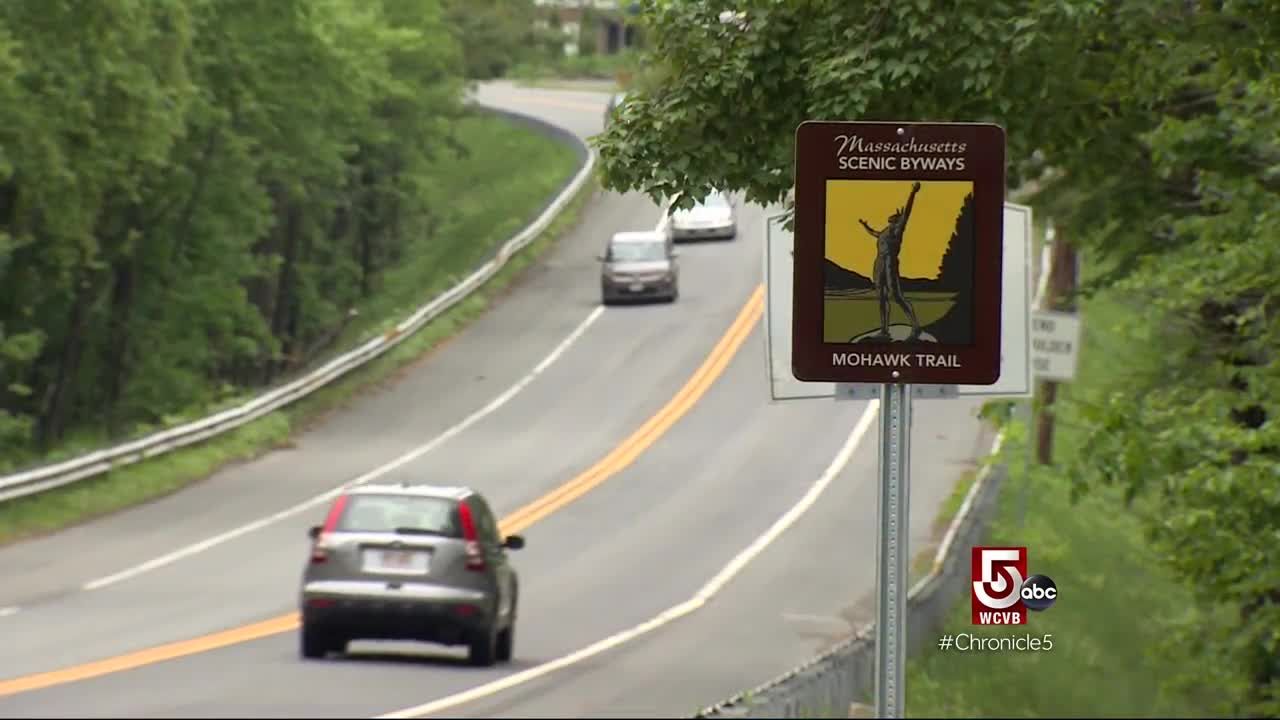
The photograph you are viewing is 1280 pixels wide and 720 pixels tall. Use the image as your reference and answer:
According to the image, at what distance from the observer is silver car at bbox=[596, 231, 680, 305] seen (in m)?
55.7

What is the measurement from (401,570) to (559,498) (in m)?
16.8

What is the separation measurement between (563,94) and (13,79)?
7053 centimetres

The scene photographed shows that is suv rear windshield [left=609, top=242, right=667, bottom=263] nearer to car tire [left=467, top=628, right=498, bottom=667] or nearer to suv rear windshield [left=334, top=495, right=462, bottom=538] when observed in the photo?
car tire [left=467, top=628, right=498, bottom=667]

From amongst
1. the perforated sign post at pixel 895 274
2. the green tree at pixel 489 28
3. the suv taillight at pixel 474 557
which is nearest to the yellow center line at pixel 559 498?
the suv taillight at pixel 474 557

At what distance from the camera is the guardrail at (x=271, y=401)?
3206cm

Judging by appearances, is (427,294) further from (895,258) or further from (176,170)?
(895,258)

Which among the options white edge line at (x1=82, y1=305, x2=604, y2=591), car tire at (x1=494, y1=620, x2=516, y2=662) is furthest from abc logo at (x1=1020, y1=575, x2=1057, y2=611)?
white edge line at (x1=82, y1=305, x2=604, y2=591)

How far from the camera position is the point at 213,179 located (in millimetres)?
54219

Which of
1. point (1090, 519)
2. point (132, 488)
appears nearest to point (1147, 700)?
point (1090, 519)

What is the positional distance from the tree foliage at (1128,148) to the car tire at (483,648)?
6.07 meters

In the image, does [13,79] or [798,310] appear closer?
[798,310]

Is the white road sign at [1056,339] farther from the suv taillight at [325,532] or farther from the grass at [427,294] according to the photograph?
the grass at [427,294]

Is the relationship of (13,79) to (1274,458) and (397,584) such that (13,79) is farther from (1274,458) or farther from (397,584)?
(1274,458)

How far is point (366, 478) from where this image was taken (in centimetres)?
3747
